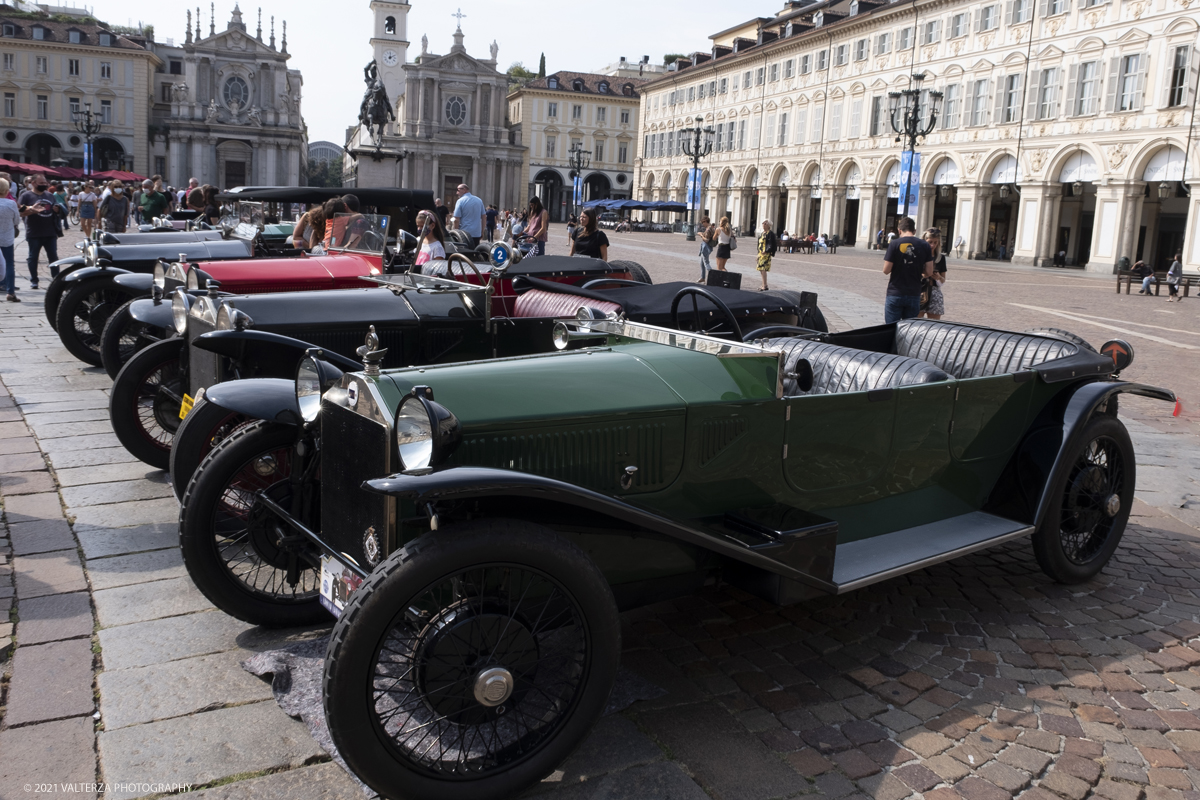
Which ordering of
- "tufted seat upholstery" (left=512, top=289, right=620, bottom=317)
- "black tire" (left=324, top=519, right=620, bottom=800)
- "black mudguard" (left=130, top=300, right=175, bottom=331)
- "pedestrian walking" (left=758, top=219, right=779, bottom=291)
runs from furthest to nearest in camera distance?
"pedestrian walking" (left=758, top=219, right=779, bottom=291), "tufted seat upholstery" (left=512, top=289, right=620, bottom=317), "black mudguard" (left=130, top=300, right=175, bottom=331), "black tire" (left=324, top=519, right=620, bottom=800)

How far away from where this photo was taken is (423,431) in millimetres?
2734

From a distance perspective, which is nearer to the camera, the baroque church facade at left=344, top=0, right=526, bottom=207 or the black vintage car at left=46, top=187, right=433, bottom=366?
the black vintage car at left=46, top=187, right=433, bottom=366

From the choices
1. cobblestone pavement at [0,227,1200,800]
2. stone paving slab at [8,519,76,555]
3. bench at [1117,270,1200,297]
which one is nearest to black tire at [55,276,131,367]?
cobblestone pavement at [0,227,1200,800]

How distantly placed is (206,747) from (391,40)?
91496 mm

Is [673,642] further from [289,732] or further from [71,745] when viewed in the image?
[71,745]

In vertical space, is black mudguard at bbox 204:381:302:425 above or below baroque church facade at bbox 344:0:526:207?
below

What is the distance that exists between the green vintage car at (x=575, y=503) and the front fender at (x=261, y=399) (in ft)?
0.24

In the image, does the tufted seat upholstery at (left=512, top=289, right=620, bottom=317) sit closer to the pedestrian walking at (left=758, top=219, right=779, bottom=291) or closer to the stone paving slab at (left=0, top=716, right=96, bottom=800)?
the stone paving slab at (left=0, top=716, right=96, bottom=800)

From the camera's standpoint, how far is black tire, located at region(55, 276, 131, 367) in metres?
8.84

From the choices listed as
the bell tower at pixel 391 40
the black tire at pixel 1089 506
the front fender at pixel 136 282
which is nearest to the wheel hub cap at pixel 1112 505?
the black tire at pixel 1089 506

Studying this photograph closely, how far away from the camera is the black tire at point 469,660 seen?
245 cm

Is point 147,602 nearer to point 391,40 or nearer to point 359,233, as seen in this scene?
point 359,233

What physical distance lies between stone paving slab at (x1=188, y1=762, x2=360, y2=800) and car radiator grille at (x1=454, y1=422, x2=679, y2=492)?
3.15 ft

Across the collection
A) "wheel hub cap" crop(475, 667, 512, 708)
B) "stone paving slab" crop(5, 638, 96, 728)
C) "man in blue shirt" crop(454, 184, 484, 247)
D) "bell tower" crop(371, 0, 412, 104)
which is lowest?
"stone paving slab" crop(5, 638, 96, 728)
